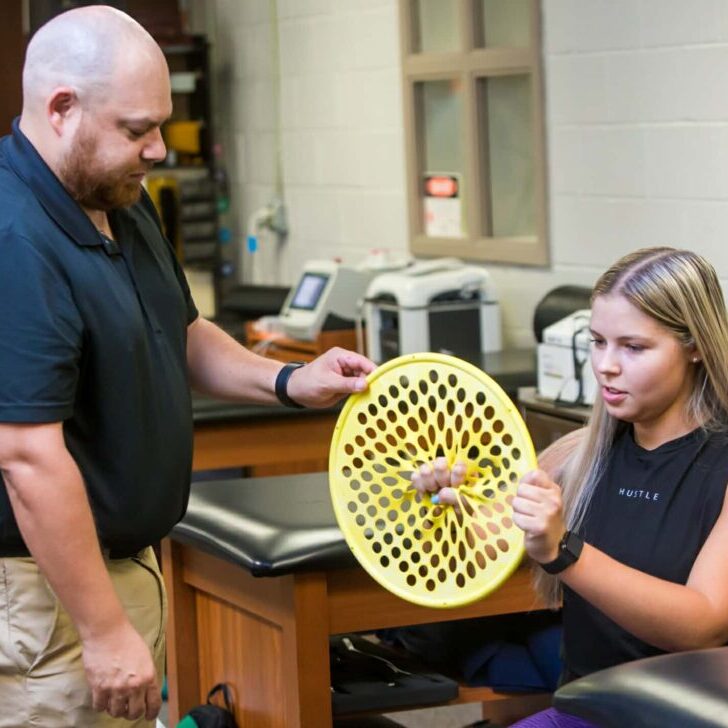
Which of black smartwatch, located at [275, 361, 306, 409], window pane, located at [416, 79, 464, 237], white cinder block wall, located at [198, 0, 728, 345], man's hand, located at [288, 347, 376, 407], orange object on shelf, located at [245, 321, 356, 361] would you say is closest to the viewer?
man's hand, located at [288, 347, 376, 407]

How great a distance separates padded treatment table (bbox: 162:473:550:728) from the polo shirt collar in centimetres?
83

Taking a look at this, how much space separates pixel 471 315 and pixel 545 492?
3182mm

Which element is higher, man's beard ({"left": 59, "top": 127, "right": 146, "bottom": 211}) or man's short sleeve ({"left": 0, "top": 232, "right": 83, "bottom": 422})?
man's beard ({"left": 59, "top": 127, "right": 146, "bottom": 211})

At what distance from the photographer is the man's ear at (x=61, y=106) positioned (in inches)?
79.2

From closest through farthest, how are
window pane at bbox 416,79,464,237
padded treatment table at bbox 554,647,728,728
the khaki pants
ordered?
padded treatment table at bbox 554,647,728,728 → the khaki pants → window pane at bbox 416,79,464,237

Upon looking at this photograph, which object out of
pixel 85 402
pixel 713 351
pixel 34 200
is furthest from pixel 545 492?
pixel 34 200

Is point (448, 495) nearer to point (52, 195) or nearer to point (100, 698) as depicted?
point (100, 698)

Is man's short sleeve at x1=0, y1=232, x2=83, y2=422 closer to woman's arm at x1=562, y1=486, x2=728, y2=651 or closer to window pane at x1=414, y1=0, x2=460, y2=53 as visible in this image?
woman's arm at x1=562, y1=486, x2=728, y2=651

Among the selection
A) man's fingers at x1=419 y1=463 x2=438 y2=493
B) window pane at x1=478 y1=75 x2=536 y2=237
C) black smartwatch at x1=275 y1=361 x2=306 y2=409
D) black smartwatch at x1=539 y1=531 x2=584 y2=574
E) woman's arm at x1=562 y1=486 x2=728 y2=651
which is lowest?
woman's arm at x1=562 y1=486 x2=728 y2=651

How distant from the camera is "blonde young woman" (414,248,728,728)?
205cm

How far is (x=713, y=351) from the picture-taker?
2.18 m

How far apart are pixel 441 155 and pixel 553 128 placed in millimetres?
769

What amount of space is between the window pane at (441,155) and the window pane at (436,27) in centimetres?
13

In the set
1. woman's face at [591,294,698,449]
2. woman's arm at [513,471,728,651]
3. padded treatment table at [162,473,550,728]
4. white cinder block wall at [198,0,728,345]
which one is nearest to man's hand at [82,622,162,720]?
woman's arm at [513,471,728,651]
